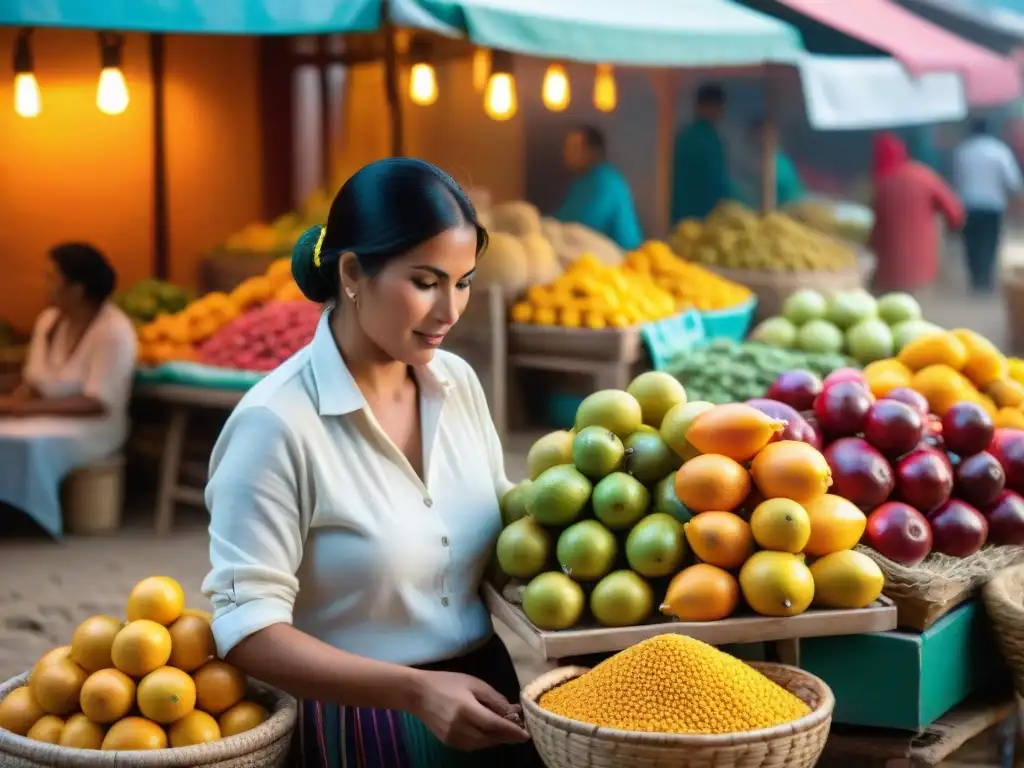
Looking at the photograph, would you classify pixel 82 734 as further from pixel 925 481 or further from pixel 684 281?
pixel 684 281

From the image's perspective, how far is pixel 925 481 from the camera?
8.71 ft

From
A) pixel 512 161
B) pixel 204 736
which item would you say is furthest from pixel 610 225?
pixel 204 736

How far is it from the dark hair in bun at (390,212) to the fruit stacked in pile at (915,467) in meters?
1.01

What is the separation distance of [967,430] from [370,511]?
135 centimetres

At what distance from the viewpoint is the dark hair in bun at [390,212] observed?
80.4 inches

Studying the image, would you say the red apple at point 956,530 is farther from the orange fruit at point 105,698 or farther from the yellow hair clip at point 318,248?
the orange fruit at point 105,698

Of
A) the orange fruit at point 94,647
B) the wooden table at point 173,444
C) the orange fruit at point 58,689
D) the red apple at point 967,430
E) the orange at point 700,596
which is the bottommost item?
the wooden table at point 173,444

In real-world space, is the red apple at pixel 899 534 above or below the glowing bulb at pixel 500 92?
below

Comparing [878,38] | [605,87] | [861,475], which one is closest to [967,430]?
[861,475]

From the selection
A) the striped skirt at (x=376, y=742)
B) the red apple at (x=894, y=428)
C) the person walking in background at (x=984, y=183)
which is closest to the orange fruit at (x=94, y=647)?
the striped skirt at (x=376, y=742)

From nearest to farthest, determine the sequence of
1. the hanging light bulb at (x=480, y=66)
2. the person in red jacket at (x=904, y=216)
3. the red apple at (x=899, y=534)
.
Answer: the red apple at (x=899, y=534) → the hanging light bulb at (x=480, y=66) → the person in red jacket at (x=904, y=216)

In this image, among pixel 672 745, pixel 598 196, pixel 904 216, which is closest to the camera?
pixel 672 745

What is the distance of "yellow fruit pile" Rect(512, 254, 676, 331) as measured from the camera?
22.4 ft

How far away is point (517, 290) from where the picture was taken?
23.2 feet
